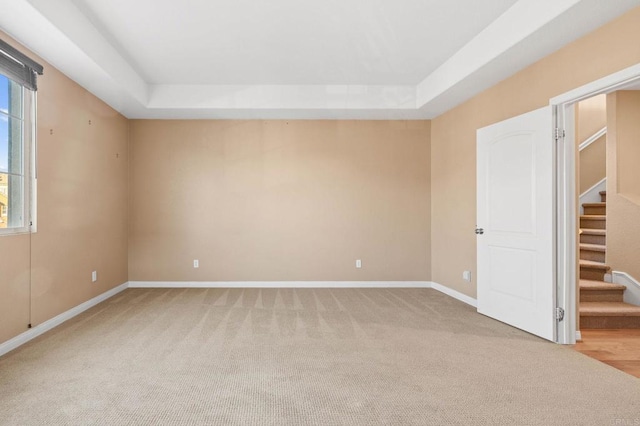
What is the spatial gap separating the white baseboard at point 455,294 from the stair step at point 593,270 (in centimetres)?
132

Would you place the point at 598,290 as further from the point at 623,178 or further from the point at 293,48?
the point at 293,48

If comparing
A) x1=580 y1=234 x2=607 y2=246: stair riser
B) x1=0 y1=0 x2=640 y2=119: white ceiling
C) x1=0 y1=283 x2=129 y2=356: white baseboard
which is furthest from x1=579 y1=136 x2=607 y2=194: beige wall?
x1=0 y1=283 x2=129 y2=356: white baseboard

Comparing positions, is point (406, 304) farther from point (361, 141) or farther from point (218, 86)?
point (218, 86)

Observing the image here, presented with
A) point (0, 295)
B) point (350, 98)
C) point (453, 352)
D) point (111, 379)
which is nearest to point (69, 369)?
point (111, 379)

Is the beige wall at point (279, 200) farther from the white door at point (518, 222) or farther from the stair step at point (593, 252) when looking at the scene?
the stair step at point (593, 252)

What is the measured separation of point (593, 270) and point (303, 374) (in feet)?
12.7

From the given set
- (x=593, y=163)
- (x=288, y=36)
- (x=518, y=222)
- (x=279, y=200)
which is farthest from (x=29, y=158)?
(x=593, y=163)

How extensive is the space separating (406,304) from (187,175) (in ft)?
12.3

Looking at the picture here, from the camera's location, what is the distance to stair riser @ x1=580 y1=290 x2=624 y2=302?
13.3 feet

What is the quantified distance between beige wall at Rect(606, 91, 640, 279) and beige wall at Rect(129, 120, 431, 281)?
2.29m

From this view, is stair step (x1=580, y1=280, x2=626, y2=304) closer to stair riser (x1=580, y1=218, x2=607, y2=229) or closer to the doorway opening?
the doorway opening

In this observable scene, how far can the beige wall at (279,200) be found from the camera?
5.63 m

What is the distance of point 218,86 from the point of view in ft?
16.5

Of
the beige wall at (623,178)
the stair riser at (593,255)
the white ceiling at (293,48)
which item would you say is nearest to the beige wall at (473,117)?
the white ceiling at (293,48)
